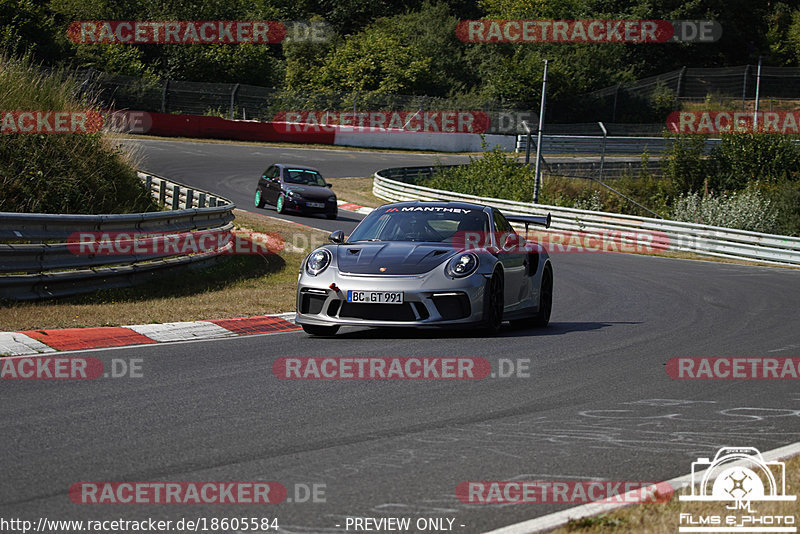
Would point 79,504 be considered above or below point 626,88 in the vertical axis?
below

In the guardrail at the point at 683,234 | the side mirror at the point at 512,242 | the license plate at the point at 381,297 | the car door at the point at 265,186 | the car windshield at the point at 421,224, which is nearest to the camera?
the license plate at the point at 381,297

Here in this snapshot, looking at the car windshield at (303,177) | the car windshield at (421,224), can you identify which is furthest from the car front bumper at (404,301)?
the car windshield at (303,177)

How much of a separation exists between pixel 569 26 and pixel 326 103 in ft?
84.4

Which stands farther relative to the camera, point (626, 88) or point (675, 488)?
point (626, 88)

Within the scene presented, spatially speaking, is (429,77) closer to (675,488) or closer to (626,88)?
(626,88)

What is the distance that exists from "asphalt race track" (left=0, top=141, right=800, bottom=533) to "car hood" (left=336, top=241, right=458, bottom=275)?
72 cm

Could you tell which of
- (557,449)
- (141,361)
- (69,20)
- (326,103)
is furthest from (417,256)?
(69,20)

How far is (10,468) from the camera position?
486cm

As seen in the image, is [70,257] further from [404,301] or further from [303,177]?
[303,177]

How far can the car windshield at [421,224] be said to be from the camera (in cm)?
1068

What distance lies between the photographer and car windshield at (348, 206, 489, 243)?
10.7 meters

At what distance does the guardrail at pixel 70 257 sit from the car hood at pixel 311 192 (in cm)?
1193

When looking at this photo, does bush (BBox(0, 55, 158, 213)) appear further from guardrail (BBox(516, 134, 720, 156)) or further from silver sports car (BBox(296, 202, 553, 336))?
guardrail (BBox(516, 134, 720, 156))

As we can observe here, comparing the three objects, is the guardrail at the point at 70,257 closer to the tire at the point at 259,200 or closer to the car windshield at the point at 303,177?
the car windshield at the point at 303,177
